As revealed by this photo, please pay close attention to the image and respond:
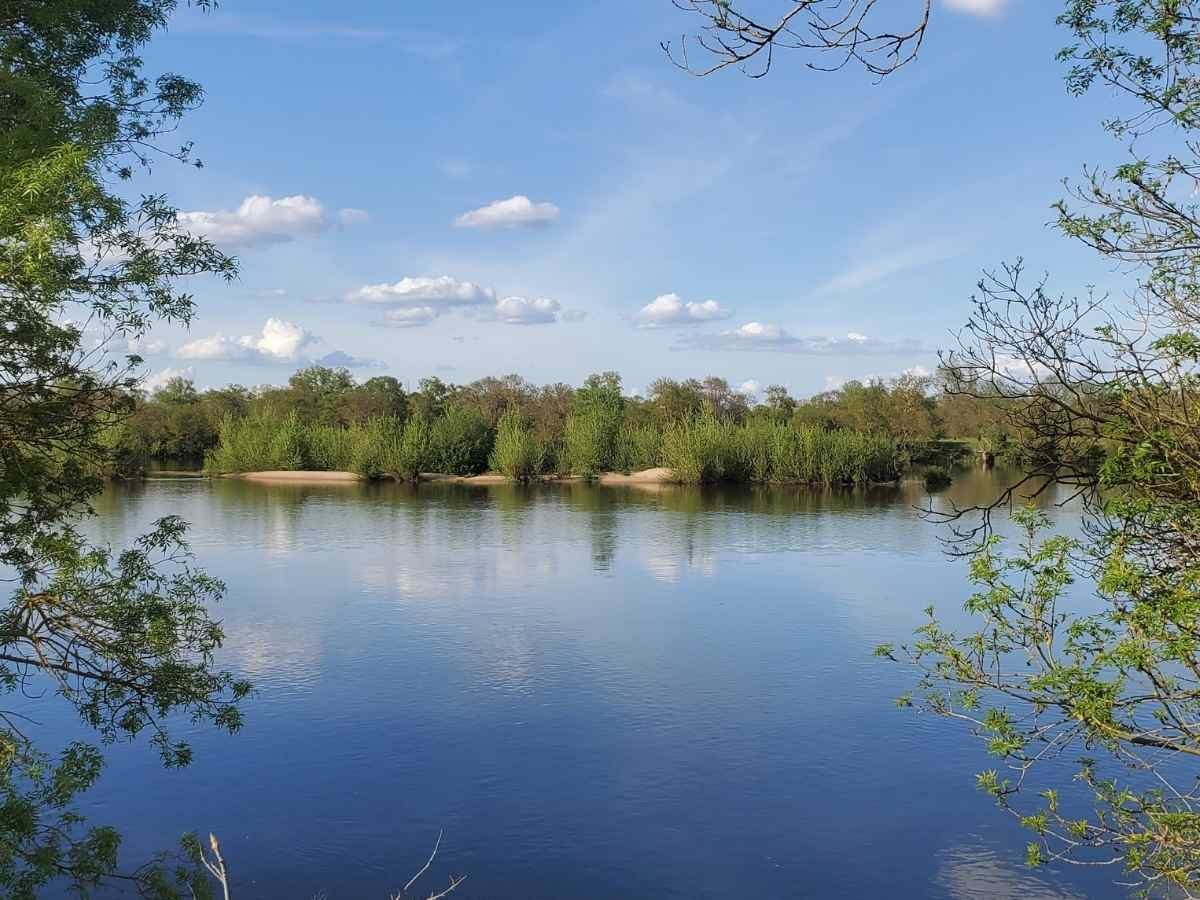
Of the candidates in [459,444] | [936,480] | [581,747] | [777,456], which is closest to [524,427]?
[459,444]

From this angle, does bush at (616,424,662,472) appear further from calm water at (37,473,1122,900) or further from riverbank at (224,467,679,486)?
calm water at (37,473,1122,900)

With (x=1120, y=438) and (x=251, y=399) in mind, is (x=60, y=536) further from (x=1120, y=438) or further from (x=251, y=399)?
(x=251, y=399)

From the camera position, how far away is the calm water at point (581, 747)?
6.22m

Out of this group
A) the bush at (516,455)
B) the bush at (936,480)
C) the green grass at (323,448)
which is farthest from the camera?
the bush at (516,455)

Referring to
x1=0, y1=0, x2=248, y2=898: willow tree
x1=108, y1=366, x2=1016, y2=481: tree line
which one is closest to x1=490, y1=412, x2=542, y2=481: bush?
x1=108, y1=366, x2=1016, y2=481: tree line

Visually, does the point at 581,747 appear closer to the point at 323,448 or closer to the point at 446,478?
the point at 446,478

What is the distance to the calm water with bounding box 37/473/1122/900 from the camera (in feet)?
20.4

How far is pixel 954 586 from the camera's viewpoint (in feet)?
51.4

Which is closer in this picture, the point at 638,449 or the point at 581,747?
the point at 581,747

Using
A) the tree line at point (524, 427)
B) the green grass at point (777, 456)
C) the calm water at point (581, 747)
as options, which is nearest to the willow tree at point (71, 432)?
the calm water at point (581, 747)

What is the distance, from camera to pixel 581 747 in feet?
26.8

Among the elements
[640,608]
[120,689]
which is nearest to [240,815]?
[120,689]

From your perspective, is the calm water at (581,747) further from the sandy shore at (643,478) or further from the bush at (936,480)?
the sandy shore at (643,478)

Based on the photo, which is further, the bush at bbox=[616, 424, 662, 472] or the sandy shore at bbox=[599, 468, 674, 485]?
the bush at bbox=[616, 424, 662, 472]
